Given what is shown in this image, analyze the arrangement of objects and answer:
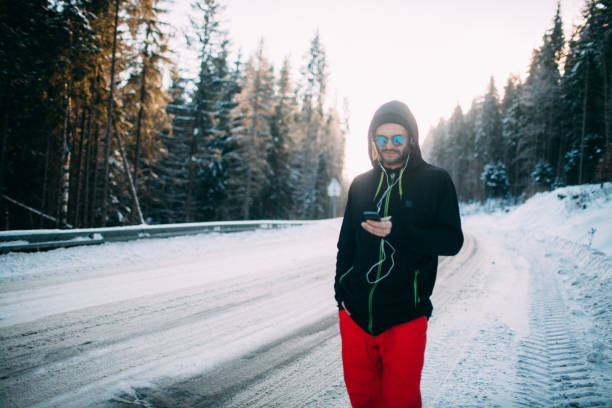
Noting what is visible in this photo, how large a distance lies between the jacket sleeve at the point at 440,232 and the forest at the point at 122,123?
1740 cm

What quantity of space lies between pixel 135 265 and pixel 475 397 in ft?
24.6

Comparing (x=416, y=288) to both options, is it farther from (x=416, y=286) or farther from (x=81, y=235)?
(x=81, y=235)

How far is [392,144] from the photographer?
2.14 metres

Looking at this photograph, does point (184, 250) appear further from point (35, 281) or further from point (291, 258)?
point (35, 281)

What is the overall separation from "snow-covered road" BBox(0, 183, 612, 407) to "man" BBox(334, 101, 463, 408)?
3.74 ft

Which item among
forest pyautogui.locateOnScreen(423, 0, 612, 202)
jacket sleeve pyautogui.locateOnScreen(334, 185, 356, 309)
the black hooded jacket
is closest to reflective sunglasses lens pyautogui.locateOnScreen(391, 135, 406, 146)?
the black hooded jacket

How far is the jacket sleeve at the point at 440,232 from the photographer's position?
1808 mm

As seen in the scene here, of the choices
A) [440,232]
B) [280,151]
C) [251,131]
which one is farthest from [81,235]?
[280,151]

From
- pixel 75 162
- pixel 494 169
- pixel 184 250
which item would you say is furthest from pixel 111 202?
pixel 494 169

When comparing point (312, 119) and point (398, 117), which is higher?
point (312, 119)

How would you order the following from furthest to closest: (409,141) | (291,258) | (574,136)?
(574,136) < (291,258) < (409,141)

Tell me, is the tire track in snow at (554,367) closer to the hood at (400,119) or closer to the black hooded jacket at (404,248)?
the black hooded jacket at (404,248)

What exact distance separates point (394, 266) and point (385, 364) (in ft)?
1.99

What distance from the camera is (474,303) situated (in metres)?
5.35
